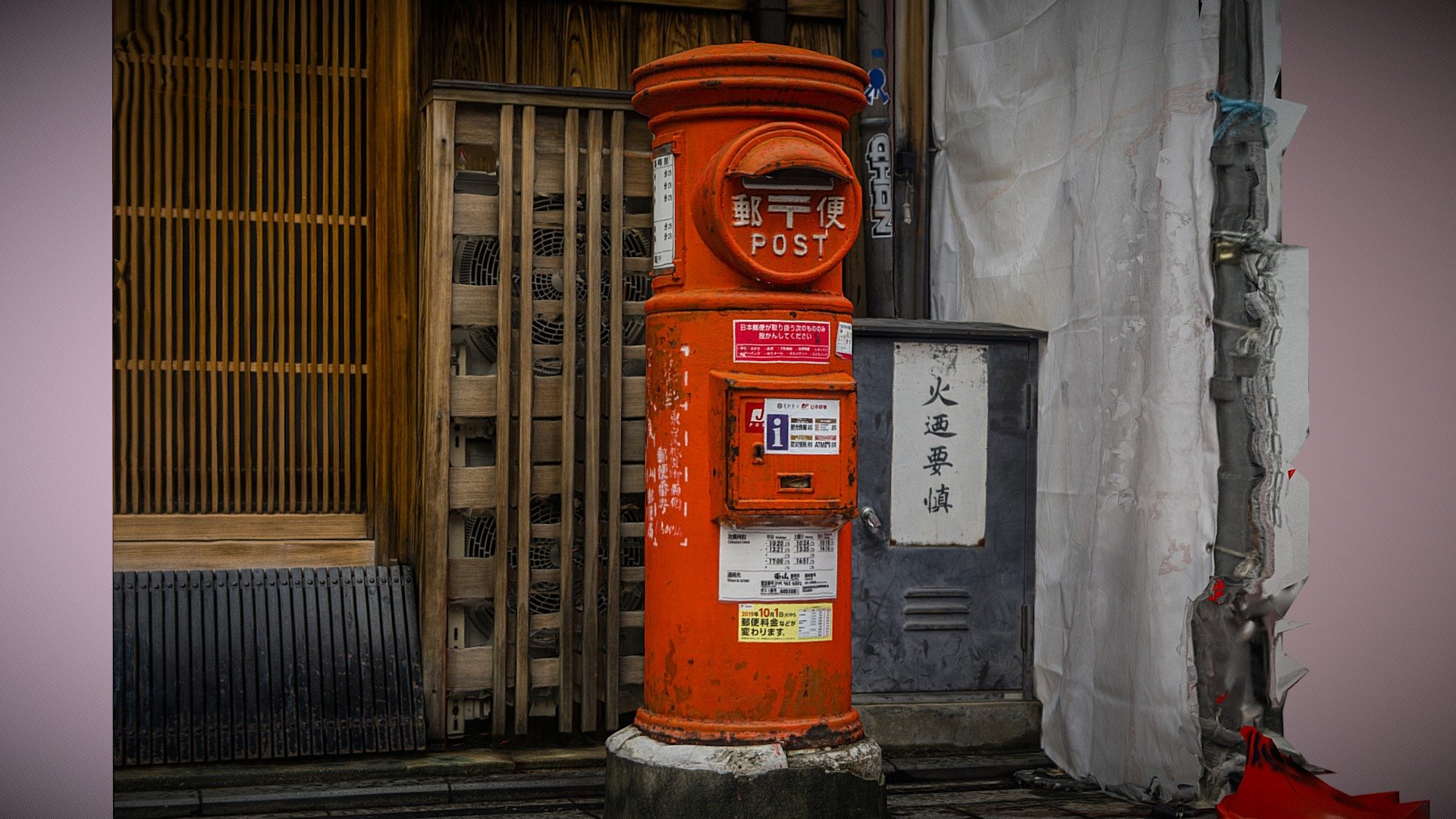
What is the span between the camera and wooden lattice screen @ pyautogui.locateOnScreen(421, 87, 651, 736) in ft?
21.2

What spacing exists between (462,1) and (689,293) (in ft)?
8.92

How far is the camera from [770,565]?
519 centimetres

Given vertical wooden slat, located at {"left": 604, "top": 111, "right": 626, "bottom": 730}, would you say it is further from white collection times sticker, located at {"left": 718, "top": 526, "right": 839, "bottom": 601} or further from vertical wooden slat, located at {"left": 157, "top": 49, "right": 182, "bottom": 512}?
vertical wooden slat, located at {"left": 157, "top": 49, "right": 182, "bottom": 512}

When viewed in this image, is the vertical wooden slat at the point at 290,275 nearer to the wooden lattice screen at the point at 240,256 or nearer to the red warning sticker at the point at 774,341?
the wooden lattice screen at the point at 240,256

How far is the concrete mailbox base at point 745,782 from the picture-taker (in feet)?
16.7

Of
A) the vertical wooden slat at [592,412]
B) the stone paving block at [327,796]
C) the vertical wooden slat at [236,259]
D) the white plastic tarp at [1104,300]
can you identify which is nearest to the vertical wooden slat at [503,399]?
the vertical wooden slat at [592,412]

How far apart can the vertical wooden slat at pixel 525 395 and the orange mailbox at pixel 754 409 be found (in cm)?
132

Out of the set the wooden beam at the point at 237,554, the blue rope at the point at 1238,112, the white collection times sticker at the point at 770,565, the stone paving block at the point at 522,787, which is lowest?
the stone paving block at the point at 522,787

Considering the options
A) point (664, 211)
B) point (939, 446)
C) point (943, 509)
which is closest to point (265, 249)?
point (664, 211)

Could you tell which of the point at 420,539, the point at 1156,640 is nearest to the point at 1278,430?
the point at 1156,640

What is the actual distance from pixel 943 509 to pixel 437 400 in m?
2.40

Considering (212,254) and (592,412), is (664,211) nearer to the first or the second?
(592,412)

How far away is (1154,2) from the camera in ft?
20.0

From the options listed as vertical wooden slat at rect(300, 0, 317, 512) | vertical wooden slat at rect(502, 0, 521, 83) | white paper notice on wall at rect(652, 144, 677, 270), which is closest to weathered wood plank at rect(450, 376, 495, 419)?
vertical wooden slat at rect(300, 0, 317, 512)
